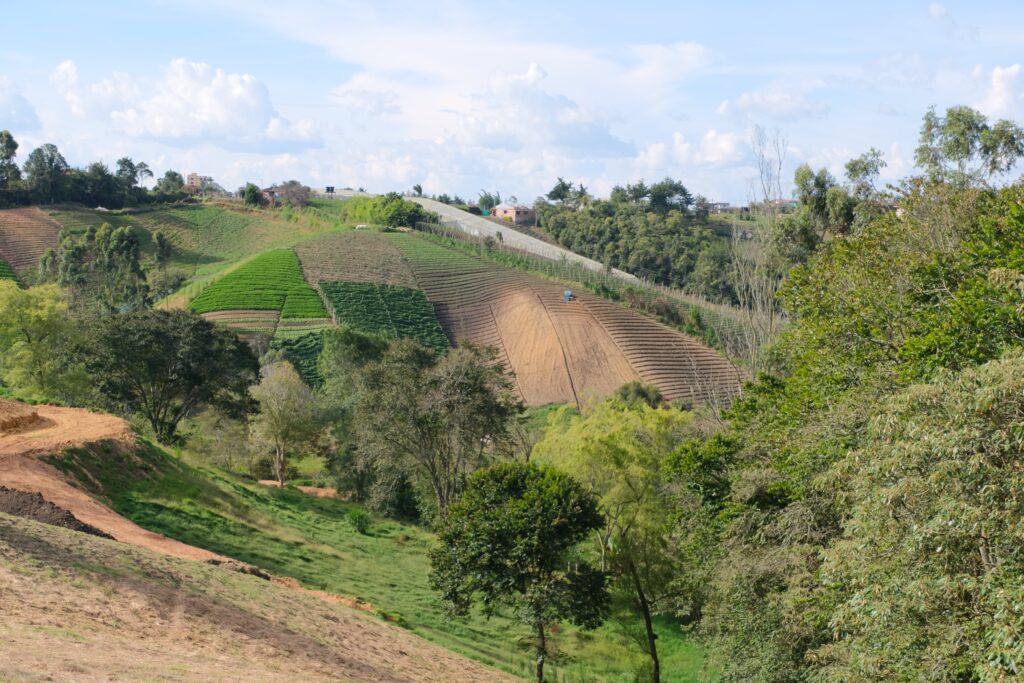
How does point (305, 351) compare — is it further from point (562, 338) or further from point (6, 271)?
point (6, 271)

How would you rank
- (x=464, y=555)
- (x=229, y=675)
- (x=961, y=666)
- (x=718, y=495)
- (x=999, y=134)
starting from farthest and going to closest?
1. (x=999, y=134)
2. (x=718, y=495)
3. (x=464, y=555)
4. (x=229, y=675)
5. (x=961, y=666)

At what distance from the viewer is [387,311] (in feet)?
254

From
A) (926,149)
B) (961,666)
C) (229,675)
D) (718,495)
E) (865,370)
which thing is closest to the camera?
(961,666)

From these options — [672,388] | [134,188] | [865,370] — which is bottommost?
[672,388]

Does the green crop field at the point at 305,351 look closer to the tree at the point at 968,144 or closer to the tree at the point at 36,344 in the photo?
the tree at the point at 36,344

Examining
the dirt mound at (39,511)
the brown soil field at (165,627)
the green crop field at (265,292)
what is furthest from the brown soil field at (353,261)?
the brown soil field at (165,627)

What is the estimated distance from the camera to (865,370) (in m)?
18.8

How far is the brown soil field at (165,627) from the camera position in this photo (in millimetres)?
12078

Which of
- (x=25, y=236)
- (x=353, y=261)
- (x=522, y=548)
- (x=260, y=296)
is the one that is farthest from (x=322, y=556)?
(x=25, y=236)

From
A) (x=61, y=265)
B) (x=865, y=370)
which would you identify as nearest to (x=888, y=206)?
(x=865, y=370)

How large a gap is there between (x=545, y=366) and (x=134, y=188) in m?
74.5

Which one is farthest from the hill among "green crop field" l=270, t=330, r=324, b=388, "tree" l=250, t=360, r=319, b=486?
"tree" l=250, t=360, r=319, b=486

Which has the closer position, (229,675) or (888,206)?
(229,675)

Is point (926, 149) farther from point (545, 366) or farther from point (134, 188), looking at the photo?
point (134, 188)
